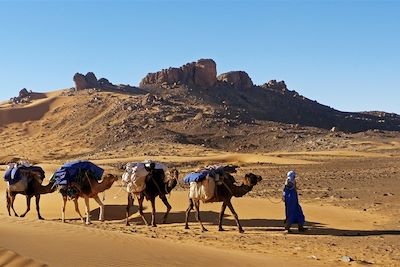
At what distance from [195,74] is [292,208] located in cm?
7735

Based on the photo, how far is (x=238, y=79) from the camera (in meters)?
96.3

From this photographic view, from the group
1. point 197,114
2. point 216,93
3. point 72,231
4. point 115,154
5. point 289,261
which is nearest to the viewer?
point 289,261

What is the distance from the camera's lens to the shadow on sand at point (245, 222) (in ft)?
46.0

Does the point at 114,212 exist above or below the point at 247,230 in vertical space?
below

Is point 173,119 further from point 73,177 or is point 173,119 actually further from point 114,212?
point 73,177

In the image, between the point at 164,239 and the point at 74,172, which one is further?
the point at 74,172

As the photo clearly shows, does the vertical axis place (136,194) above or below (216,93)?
below

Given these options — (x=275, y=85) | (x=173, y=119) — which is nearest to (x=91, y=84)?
(x=173, y=119)

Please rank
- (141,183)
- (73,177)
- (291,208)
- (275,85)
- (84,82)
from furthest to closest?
(275,85) → (84,82) → (73,177) → (141,183) → (291,208)

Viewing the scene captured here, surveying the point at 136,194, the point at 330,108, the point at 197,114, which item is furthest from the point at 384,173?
Result: the point at 330,108

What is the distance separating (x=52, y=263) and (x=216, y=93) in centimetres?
8146

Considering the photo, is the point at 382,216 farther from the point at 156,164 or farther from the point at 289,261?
the point at 289,261

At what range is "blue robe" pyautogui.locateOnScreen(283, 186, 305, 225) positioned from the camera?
1396 centimetres

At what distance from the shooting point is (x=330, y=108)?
348 feet
